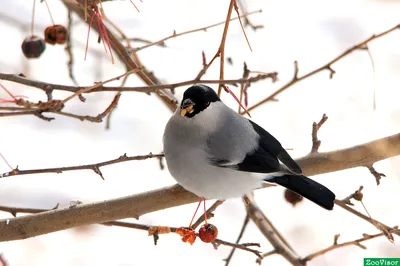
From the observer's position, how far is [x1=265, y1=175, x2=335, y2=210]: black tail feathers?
136cm

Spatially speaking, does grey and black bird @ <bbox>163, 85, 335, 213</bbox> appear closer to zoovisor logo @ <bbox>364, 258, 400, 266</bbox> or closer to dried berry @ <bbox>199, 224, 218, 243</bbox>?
dried berry @ <bbox>199, 224, 218, 243</bbox>

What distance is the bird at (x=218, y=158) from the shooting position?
4.36ft

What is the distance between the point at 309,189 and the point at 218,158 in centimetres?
23

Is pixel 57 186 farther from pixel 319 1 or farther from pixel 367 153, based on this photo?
pixel 319 1

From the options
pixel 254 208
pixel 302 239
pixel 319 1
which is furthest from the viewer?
pixel 319 1

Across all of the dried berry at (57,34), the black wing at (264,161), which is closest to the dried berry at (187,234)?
the black wing at (264,161)

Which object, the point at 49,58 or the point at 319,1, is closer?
the point at 49,58

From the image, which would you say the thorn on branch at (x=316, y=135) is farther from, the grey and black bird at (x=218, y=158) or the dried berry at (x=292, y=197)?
the dried berry at (x=292, y=197)

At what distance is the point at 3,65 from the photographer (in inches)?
106

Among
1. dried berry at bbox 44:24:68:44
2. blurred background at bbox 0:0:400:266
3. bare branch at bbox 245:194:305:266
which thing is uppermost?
blurred background at bbox 0:0:400:266

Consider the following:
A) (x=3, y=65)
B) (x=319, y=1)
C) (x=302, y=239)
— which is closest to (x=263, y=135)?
(x=302, y=239)

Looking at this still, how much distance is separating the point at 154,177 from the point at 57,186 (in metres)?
0.40

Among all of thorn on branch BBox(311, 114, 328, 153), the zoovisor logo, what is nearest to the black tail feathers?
thorn on branch BBox(311, 114, 328, 153)

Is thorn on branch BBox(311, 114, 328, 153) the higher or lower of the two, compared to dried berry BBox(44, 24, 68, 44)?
lower
